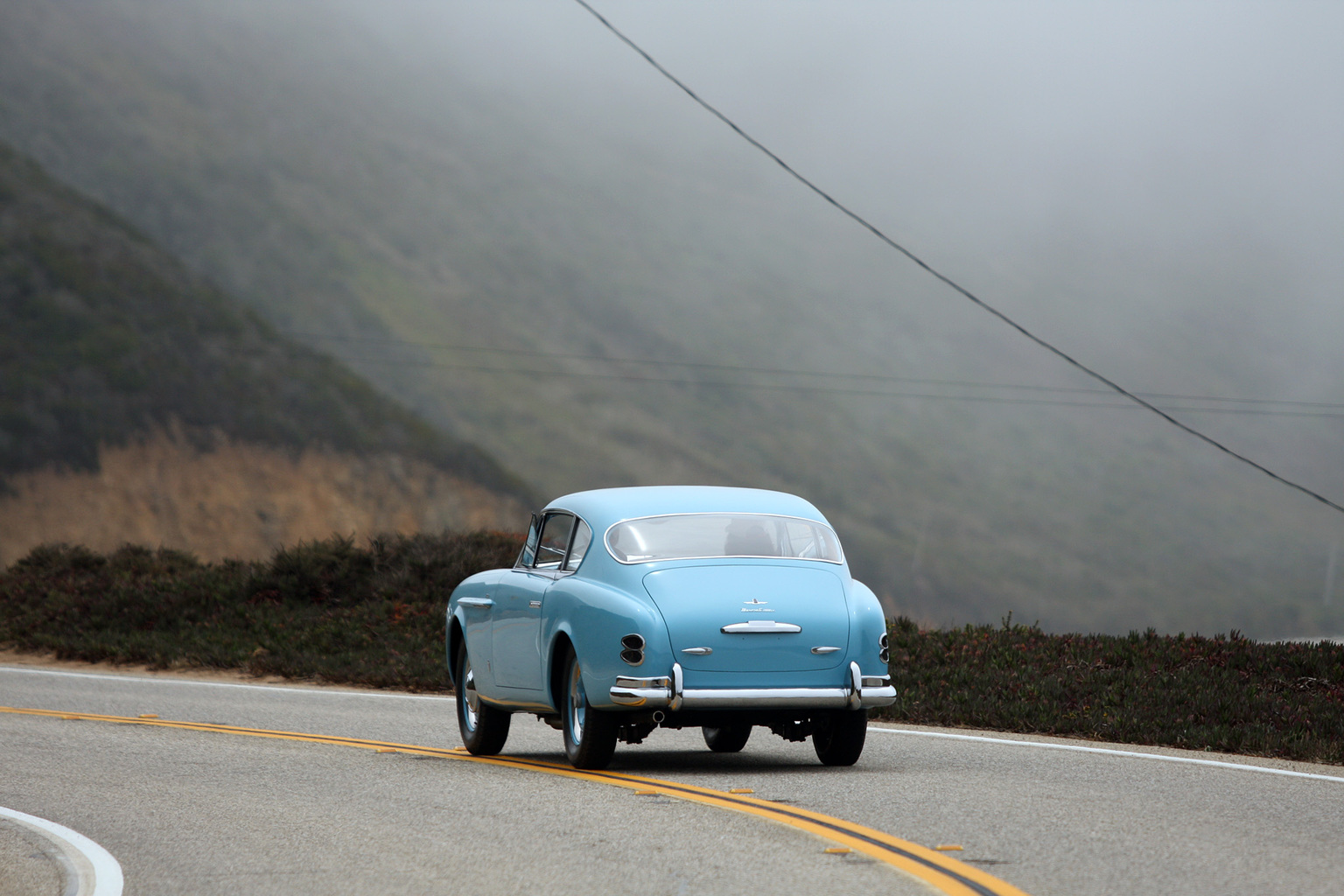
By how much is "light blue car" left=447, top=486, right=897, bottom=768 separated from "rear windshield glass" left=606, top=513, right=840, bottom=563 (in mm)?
11

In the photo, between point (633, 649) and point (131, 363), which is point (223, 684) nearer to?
point (633, 649)

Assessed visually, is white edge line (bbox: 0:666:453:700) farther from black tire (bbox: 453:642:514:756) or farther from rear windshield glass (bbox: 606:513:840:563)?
rear windshield glass (bbox: 606:513:840:563)

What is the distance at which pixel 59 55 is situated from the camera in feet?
296

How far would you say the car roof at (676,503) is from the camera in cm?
1023

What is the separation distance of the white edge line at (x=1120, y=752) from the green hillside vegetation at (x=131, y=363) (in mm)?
56849

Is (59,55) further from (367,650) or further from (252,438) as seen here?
(367,650)

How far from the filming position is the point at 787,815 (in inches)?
313

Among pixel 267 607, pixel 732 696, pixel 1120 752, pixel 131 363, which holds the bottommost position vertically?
pixel 267 607

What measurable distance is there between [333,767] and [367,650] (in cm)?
994

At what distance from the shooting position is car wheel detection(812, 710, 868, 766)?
32.8 feet

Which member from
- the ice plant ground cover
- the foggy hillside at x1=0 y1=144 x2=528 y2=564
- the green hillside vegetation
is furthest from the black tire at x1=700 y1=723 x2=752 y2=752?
the green hillside vegetation

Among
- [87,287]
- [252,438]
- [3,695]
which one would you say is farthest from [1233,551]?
[3,695]

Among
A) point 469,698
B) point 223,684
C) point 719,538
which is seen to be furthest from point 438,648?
point 719,538

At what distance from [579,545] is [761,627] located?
164 cm
